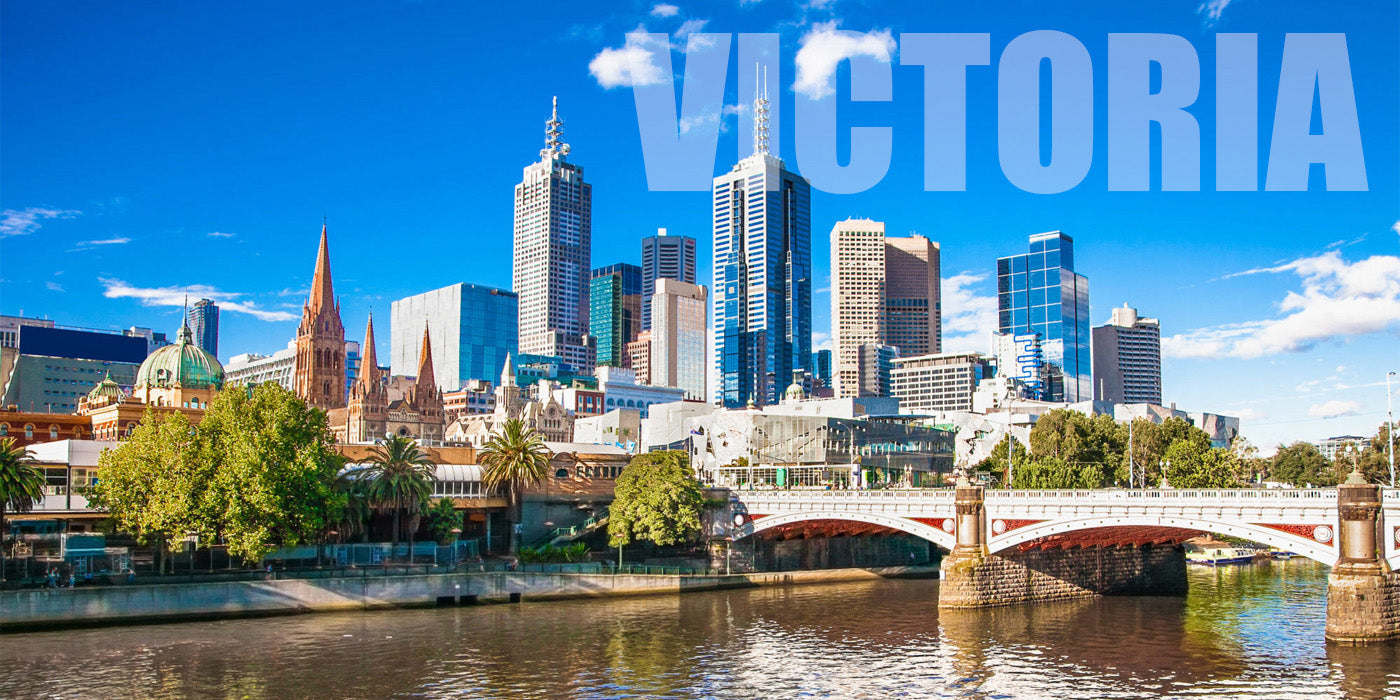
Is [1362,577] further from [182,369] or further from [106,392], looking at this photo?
[106,392]

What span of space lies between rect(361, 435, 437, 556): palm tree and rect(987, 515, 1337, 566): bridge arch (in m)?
51.3

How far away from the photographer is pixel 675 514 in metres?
114

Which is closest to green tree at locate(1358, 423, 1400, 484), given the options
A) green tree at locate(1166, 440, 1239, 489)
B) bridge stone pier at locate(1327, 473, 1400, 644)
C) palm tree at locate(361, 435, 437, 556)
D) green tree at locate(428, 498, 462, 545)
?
green tree at locate(1166, 440, 1239, 489)

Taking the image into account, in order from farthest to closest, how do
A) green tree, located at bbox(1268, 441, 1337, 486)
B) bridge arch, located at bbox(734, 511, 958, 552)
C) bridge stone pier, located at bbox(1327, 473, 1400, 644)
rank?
green tree, located at bbox(1268, 441, 1337, 486)
bridge arch, located at bbox(734, 511, 958, 552)
bridge stone pier, located at bbox(1327, 473, 1400, 644)

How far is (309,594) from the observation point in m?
92.1

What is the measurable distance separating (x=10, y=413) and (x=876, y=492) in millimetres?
101932

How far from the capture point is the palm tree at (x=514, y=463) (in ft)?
390

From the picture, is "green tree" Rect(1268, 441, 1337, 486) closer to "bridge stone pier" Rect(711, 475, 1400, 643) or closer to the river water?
"bridge stone pier" Rect(711, 475, 1400, 643)

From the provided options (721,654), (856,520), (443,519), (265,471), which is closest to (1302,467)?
(856,520)

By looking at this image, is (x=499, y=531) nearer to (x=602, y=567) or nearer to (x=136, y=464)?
(x=602, y=567)

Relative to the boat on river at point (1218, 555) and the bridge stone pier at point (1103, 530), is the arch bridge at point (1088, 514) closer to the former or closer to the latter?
the bridge stone pier at point (1103, 530)

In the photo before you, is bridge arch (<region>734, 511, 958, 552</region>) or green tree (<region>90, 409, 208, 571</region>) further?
bridge arch (<region>734, 511, 958, 552</region>)

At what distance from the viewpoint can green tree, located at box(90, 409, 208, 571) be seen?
89.0 meters

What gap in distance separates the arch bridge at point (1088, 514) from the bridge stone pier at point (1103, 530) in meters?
0.09
